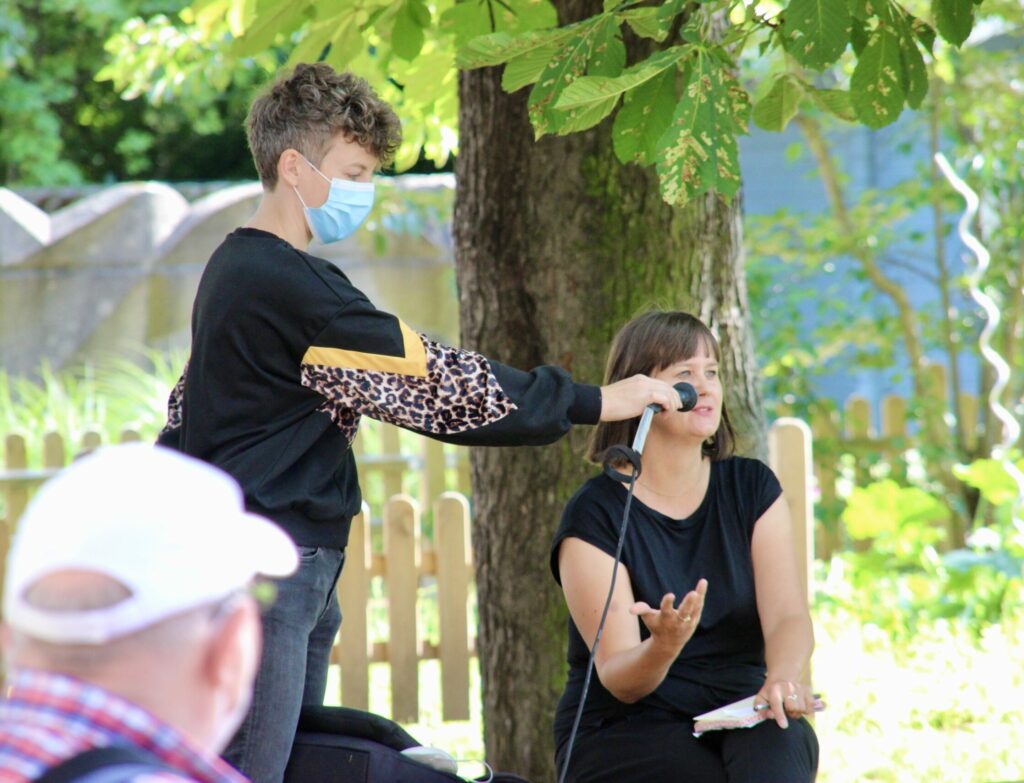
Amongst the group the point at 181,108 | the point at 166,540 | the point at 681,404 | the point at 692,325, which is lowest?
the point at 166,540

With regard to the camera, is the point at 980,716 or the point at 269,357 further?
the point at 980,716

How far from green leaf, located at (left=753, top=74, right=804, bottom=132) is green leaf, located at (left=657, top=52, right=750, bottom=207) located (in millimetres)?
662

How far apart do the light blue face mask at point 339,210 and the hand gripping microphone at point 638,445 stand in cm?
73

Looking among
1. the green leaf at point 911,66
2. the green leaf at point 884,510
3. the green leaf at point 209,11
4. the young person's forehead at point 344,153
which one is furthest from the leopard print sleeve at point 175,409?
the green leaf at point 884,510

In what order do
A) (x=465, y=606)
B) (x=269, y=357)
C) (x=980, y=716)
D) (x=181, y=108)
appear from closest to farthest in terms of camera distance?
(x=269, y=357) < (x=980, y=716) < (x=465, y=606) < (x=181, y=108)

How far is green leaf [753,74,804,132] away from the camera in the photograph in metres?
3.04

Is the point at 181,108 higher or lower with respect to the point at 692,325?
higher

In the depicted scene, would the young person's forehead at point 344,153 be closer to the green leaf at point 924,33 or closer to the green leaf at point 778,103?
the green leaf at point 778,103

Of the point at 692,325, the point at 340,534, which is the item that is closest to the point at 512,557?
the point at 692,325

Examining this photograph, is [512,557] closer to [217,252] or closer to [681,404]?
[681,404]

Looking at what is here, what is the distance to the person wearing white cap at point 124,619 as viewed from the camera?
3.53 ft

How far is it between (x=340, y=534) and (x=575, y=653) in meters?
0.75

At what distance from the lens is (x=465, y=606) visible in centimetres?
540

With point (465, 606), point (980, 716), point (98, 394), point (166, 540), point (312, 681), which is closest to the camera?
point (166, 540)
